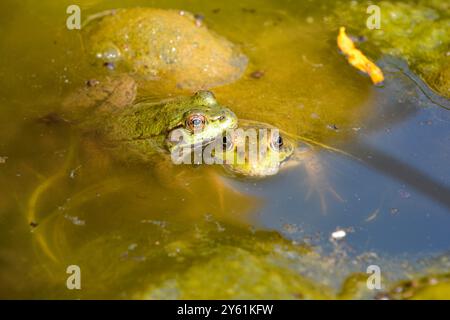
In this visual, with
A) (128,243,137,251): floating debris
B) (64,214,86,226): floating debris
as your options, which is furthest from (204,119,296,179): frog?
(64,214,86,226): floating debris

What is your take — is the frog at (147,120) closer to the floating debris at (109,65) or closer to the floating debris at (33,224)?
the floating debris at (109,65)

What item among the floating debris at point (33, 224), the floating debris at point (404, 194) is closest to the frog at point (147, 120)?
the floating debris at point (33, 224)

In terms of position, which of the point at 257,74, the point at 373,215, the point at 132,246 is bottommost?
the point at 132,246

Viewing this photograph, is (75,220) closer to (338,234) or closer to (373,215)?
(338,234)

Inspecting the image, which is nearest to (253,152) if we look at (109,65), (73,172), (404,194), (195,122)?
(195,122)

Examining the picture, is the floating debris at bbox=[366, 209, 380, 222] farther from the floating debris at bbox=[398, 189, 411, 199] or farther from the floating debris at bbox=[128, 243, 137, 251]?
the floating debris at bbox=[128, 243, 137, 251]
